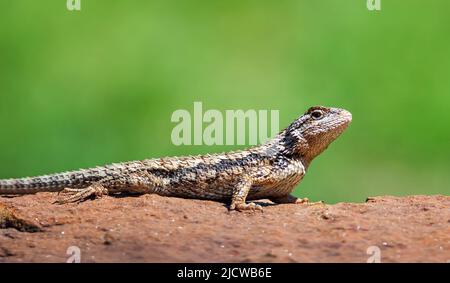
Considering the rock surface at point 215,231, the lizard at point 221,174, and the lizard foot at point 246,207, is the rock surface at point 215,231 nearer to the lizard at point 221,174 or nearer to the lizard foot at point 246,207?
the lizard foot at point 246,207

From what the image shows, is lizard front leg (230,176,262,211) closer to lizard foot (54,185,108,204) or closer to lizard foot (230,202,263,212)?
lizard foot (230,202,263,212)

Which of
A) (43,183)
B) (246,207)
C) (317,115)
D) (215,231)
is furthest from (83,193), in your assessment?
(317,115)

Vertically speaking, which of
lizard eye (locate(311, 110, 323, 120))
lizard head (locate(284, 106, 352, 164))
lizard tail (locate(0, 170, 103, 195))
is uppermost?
lizard eye (locate(311, 110, 323, 120))

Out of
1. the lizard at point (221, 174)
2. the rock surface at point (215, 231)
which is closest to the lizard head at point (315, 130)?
the lizard at point (221, 174)

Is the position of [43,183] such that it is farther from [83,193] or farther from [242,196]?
[242,196]

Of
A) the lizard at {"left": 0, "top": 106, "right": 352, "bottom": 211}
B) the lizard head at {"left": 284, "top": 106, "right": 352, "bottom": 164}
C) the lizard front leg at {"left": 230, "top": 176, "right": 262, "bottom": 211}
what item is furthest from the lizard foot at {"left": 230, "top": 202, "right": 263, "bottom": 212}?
the lizard head at {"left": 284, "top": 106, "right": 352, "bottom": 164}

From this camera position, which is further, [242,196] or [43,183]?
[43,183]

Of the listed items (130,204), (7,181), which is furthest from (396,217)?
(7,181)
